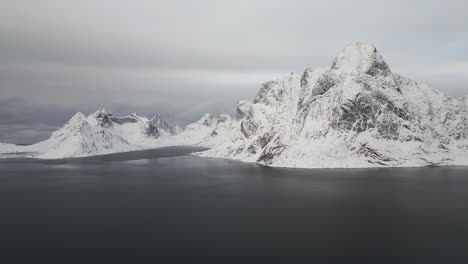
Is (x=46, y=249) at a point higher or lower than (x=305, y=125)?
lower

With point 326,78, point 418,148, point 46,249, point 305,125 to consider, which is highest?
point 326,78

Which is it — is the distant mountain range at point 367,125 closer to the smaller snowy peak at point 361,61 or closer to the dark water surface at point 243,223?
the smaller snowy peak at point 361,61

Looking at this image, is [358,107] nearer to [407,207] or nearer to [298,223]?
[407,207]

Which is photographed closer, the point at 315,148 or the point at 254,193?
the point at 254,193

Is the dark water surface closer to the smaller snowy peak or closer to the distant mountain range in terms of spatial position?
the distant mountain range

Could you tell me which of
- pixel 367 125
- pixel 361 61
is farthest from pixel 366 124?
pixel 361 61

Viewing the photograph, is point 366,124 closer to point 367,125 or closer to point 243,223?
point 367,125

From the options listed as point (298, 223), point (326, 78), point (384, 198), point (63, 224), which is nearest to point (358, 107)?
point (326, 78)

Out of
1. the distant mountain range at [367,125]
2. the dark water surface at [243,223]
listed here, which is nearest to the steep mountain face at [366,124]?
the distant mountain range at [367,125]
